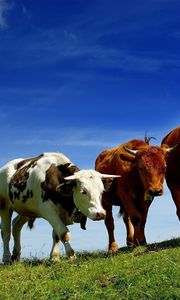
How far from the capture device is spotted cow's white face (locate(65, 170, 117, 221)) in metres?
11.9

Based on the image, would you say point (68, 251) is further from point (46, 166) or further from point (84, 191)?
point (46, 166)

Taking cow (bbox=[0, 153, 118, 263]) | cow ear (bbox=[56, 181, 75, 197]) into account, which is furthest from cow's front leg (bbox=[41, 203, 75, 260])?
cow ear (bbox=[56, 181, 75, 197])

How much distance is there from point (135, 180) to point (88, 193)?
2.55m

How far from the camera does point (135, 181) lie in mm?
14266

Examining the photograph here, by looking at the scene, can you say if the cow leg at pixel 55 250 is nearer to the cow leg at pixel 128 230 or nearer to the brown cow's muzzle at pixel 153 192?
the brown cow's muzzle at pixel 153 192

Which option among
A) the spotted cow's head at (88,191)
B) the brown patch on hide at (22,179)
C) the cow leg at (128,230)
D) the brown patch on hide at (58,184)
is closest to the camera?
the spotted cow's head at (88,191)

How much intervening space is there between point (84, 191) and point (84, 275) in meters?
2.93

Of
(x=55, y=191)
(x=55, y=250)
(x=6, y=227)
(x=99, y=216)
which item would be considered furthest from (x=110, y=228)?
(x=99, y=216)

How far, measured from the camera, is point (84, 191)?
39.9 feet

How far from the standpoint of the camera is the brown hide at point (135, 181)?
522 inches

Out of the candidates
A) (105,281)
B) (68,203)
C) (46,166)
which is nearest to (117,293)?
(105,281)

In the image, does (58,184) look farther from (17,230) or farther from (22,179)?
(17,230)

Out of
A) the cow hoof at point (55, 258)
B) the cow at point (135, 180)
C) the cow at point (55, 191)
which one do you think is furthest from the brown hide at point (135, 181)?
the cow hoof at point (55, 258)

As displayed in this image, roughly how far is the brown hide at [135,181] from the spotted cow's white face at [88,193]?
1.46 meters
